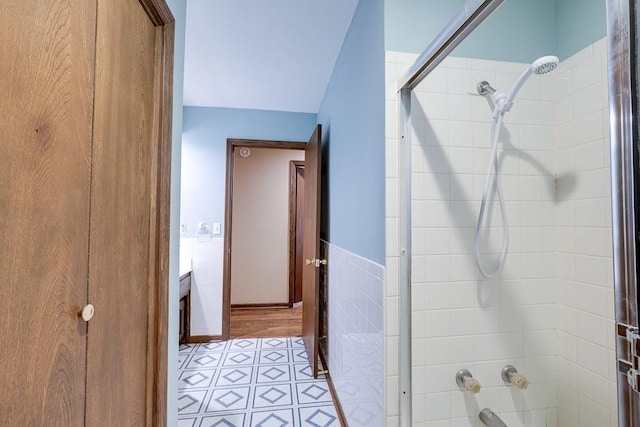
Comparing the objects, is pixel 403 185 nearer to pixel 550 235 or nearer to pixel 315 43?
pixel 550 235

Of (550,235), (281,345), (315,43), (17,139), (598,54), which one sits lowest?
(281,345)

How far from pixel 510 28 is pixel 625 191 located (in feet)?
4.08

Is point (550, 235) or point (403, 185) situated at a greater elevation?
point (403, 185)

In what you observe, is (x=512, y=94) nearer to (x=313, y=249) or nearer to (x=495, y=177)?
(x=495, y=177)

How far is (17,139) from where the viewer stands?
51 centimetres

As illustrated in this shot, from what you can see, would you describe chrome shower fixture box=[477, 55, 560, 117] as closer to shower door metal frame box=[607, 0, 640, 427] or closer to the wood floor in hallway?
shower door metal frame box=[607, 0, 640, 427]

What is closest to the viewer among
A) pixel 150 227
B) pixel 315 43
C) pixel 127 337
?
pixel 127 337

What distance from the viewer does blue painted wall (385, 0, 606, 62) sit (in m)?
1.26

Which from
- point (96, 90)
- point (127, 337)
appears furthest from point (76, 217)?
point (127, 337)

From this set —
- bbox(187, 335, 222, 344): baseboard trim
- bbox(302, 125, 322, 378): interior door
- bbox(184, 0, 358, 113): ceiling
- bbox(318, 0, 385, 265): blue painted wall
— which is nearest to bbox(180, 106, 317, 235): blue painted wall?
bbox(184, 0, 358, 113): ceiling

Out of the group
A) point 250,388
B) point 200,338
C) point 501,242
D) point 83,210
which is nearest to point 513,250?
point 501,242

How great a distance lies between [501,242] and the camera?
141 cm

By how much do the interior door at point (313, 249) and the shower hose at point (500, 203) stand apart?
130cm

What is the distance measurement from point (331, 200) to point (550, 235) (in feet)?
4.61
